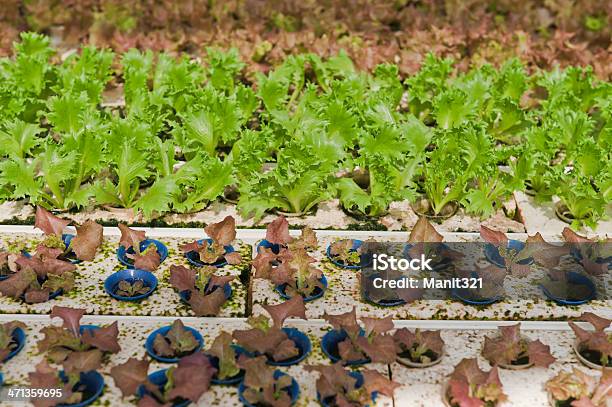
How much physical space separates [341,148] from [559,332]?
149 cm

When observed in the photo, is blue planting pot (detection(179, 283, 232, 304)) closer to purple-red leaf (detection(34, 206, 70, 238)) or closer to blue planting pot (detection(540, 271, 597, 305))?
purple-red leaf (detection(34, 206, 70, 238))

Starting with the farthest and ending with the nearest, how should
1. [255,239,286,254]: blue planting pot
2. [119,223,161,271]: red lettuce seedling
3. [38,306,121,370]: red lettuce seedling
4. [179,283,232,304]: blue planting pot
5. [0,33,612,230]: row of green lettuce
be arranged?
[0,33,612,230]: row of green lettuce → [255,239,286,254]: blue planting pot → [119,223,161,271]: red lettuce seedling → [179,283,232,304]: blue planting pot → [38,306,121,370]: red lettuce seedling

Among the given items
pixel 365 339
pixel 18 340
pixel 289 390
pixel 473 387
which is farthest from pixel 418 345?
pixel 18 340

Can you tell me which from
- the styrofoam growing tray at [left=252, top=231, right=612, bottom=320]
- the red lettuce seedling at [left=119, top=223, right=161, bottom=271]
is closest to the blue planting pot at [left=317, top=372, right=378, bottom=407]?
the styrofoam growing tray at [left=252, top=231, right=612, bottom=320]

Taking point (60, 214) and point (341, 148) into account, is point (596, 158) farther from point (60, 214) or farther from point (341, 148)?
point (60, 214)

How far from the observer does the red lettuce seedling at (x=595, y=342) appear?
2987mm

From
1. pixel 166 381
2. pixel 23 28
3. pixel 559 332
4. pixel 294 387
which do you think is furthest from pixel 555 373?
pixel 23 28

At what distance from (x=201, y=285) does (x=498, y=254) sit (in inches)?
57.1

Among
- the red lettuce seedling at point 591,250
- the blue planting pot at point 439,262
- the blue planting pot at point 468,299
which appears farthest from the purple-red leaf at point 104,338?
the red lettuce seedling at point 591,250

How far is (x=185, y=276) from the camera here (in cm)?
332

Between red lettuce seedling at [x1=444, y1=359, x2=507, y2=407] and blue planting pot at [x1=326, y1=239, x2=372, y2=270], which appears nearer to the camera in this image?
red lettuce seedling at [x1=444, y1=359, x2=507, y2=407]

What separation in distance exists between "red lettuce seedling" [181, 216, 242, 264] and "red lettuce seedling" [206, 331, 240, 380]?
2.29 feet

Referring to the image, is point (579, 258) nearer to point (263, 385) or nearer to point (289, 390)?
point (289, 390)

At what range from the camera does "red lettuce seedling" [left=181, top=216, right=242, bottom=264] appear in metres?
3.53
